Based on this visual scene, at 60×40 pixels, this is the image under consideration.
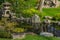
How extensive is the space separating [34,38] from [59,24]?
190 inches

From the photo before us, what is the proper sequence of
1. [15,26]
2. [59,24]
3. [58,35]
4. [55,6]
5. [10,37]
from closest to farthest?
[10,37]
[58,35]
[15,26]
[59,24]
[55,6]

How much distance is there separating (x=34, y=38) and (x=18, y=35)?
3.46 ft

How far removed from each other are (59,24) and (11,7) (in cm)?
586

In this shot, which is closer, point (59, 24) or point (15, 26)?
Result: point (15, 26)

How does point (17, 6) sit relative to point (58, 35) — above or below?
above

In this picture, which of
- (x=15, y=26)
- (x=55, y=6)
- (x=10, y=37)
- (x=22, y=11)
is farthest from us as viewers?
(x=55, y=6)

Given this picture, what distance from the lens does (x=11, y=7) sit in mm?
24125

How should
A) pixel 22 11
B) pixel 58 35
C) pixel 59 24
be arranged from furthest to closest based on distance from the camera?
pixel 22 11 < pixel 59 24 < pixel 58 35

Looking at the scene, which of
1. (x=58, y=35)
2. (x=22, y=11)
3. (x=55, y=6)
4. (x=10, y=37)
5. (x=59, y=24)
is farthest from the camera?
(x=55, y=6)

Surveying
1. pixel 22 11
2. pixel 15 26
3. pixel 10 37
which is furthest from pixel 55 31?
pixel 22 11

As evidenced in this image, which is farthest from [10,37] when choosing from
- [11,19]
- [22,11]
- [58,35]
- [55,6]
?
[55,6]

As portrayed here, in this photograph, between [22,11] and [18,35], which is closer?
[18,35]

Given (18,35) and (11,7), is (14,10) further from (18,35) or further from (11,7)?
(18,35)

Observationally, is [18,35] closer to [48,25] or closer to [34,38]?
[34,38]
